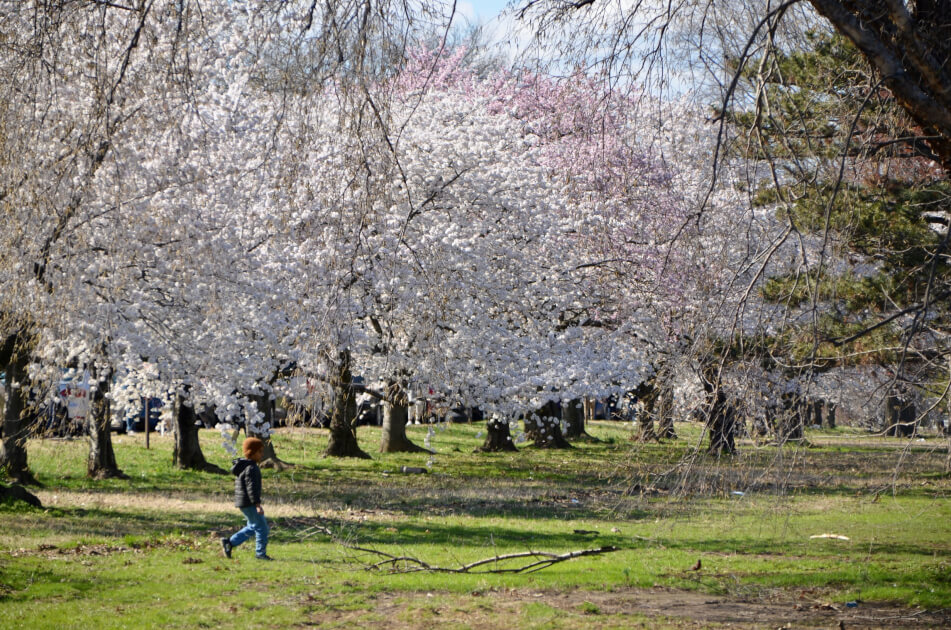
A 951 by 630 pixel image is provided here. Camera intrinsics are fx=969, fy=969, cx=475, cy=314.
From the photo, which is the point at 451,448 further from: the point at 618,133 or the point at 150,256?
the point at 618,133

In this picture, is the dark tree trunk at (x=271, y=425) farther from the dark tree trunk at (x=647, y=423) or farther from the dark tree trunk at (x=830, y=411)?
the dark tree trunk at (x=830, y=411)

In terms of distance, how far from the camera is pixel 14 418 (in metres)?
14.4

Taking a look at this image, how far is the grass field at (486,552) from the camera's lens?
737 centimetres

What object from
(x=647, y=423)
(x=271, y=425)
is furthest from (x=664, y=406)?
(x=271, y=425)

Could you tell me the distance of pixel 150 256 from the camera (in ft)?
41.1

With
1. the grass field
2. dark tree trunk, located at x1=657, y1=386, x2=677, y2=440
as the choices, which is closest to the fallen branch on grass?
the grass field

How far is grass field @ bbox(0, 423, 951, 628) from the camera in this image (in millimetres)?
7371

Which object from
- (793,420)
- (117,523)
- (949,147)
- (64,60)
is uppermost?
(64,60)

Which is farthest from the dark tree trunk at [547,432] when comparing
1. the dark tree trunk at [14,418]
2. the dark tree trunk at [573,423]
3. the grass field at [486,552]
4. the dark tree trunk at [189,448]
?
the dark tree trunk at [14,418]

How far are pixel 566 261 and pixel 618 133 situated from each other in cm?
1268

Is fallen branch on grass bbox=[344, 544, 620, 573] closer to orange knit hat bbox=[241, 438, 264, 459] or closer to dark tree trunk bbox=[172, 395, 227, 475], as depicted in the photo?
orange knit hat bbox=[241, 438, 264, 459]

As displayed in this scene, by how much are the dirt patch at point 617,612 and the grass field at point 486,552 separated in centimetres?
3

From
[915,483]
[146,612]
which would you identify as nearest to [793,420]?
[146,612]

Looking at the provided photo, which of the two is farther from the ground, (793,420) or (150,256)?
(150,256)
